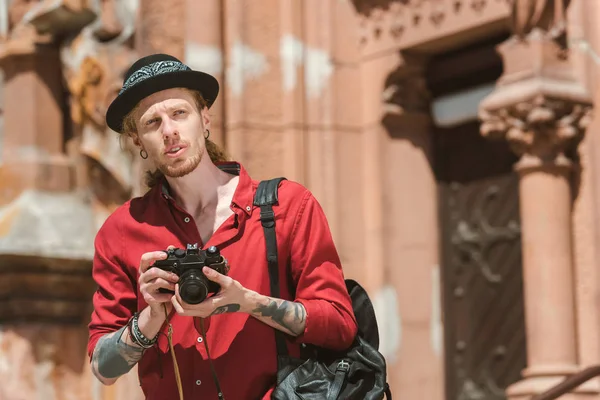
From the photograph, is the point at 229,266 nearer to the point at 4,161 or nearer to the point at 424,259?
the point at 424,259

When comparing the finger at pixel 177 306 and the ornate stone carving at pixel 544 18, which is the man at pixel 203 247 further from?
the ornate stone carving at pixel 544 18

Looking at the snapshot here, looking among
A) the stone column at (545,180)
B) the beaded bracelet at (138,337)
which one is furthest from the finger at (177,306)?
the stone column at (545,180)

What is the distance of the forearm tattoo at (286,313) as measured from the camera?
252 centimetres

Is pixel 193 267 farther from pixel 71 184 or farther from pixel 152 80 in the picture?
pixel 71 184

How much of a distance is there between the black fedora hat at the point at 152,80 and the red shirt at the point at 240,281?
199 millimetres

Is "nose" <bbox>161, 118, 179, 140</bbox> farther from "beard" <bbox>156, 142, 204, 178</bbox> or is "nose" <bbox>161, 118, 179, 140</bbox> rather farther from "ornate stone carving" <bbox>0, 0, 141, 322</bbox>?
"ornate stone carving" <bbox>0, 0, 141, 322</bbox>

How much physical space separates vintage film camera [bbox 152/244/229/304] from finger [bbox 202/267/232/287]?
0.01 m

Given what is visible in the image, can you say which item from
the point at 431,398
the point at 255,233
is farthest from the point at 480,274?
the point at 255,233

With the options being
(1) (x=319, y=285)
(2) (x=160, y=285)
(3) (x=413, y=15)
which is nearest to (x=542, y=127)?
(3) (x=413, y=15)

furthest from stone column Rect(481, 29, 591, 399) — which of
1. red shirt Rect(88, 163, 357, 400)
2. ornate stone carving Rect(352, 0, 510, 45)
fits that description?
red shirt Rect(88, 163, 357, 400)

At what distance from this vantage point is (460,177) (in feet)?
20.9

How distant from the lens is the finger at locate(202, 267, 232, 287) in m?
2.40

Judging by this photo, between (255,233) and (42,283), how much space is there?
4.19 m

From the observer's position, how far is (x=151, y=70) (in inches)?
105
